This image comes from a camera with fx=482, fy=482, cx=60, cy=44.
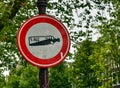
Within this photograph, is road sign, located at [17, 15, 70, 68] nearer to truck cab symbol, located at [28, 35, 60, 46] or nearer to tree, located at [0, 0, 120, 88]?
truck cab symbol, located at [28, 35, 60, 46]

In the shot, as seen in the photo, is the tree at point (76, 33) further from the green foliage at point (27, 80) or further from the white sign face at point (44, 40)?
the green foliage at point (27, 80)

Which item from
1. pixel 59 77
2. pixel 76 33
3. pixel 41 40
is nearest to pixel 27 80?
pixel 59 77

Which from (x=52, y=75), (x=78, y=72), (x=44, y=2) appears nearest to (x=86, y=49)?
(x=78, y=72)

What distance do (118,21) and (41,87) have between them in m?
30.7

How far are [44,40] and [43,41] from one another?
0.05 feet

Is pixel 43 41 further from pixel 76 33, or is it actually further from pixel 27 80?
pixel 27 80

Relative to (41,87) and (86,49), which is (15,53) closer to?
(41,87)

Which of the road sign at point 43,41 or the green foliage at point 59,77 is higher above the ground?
the road sign at point 43,41

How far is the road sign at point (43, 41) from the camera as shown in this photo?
4984mm

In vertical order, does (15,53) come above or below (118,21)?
below

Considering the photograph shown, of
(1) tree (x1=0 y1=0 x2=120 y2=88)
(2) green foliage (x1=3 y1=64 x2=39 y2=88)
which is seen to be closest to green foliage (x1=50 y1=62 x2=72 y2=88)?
(2) green foliage (x1=3 y1=64 x2=39 y2=88)

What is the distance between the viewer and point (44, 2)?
201 inches

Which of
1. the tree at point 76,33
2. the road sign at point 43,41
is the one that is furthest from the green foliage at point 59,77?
the road sign at point 43,41

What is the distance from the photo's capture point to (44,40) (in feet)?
16.5
